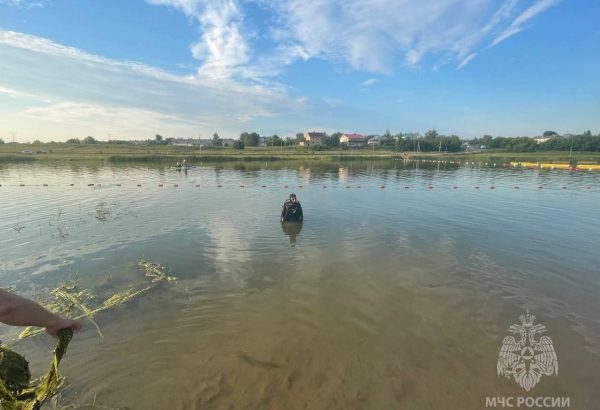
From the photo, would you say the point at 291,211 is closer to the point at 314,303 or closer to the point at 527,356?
the point at 314,303

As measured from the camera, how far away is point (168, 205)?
25109 millimetres

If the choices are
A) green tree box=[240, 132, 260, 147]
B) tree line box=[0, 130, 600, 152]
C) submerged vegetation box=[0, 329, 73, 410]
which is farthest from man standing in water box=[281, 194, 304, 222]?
green tree box=[240, 132, 260, 147]

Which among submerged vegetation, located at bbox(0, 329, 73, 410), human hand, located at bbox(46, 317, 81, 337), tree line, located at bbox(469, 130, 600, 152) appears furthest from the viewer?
tree line, located at bbox(469, 130, 600, 152)

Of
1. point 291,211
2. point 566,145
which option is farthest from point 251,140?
point 291,211

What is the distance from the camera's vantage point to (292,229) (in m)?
18.3

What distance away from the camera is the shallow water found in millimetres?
6648

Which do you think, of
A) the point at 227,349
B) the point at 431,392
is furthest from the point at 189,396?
Result: the point at 431,392

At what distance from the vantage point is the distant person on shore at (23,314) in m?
2.69

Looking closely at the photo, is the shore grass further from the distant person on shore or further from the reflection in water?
the distant person on shore

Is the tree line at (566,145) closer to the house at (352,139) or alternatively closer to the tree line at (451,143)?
the tree line at (451,143)

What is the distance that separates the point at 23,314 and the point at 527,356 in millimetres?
9422

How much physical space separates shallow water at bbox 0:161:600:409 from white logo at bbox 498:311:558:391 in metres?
0.18

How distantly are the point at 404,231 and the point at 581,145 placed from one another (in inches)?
5250

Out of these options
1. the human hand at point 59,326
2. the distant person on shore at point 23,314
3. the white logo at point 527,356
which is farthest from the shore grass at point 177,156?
the distant person on shore at point 23,314
